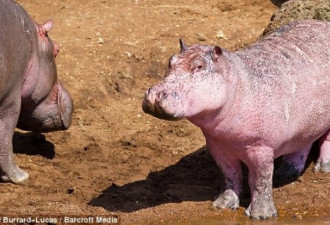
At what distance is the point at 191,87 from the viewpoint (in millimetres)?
6727

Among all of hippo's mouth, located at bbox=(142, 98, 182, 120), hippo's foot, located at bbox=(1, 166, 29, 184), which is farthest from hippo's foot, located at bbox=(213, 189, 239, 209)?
hippo's foot, located at bbox=(1, 166, 29, 184)

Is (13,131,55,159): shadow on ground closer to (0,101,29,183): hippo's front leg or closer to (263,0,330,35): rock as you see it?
(0,101,29,183): hippo's front leg

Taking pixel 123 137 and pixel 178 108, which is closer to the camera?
pixel 178 108

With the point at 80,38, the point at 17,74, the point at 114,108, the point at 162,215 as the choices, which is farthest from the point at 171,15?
the point at 162,215

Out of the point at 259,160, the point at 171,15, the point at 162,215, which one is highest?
the point at 259,160

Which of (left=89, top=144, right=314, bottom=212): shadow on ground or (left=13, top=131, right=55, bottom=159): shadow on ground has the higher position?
(left=89, top=144, right=314, bottom=212): shadow on ground

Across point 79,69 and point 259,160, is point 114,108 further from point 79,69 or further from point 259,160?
point 259,160

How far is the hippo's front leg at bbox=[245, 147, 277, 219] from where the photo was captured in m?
7.23

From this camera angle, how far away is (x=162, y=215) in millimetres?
7395

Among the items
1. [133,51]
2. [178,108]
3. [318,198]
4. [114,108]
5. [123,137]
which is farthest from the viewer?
[133,51]

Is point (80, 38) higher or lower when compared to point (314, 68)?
lower

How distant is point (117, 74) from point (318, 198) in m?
3.31

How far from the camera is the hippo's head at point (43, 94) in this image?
8446 millimetres

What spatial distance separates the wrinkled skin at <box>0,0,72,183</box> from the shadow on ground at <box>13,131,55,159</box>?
0.20 meters
